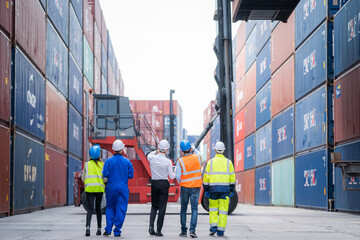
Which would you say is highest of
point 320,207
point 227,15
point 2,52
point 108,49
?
point 108,49

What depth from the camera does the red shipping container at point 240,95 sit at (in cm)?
3719

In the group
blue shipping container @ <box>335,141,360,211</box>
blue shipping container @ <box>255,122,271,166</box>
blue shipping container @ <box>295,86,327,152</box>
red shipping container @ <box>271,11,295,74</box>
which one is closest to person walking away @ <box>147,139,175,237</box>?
blue shipping container @ <box>335,141,360,211</box>

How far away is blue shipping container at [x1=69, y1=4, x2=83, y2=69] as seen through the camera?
26.1 m

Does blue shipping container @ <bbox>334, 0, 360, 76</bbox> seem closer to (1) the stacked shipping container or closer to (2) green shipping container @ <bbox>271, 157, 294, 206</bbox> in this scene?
(2) green shipping container @ <bbox>271, 157, 294, 206</bbox>

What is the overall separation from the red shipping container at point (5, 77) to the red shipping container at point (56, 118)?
543 centimetres

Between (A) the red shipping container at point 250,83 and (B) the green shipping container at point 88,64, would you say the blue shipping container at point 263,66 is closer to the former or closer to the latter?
(A) the red shipping container at point 250,83

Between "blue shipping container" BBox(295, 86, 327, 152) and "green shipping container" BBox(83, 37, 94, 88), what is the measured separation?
12862 mm

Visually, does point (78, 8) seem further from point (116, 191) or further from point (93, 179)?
point (116, 191)

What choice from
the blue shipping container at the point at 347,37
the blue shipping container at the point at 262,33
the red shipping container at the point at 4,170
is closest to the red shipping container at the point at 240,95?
the blue shipping container at the point at 262,33

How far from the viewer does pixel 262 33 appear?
3086cm

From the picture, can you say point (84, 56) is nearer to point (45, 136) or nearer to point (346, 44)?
point (45, 136)

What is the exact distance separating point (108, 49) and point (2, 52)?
95.6ft

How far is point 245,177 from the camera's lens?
35625 millimetres

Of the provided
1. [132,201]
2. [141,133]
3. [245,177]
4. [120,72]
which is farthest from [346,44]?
[120,72]
